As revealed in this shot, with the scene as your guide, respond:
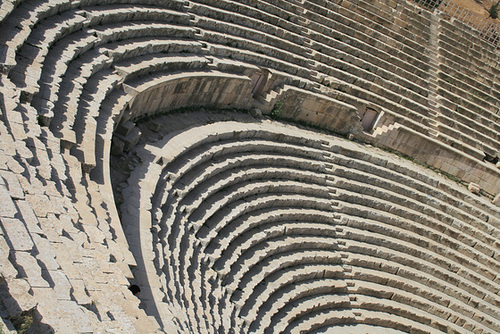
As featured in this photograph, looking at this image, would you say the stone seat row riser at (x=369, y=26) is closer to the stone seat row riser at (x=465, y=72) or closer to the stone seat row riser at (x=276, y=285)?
the stone seat row riser at (x=465, y=72)

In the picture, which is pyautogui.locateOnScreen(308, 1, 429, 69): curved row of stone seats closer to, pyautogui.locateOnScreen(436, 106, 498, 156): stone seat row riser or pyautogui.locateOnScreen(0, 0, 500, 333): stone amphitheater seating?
pyautogui.locateOnScreen(0, 0, 500, 333): stone amphitheater seating

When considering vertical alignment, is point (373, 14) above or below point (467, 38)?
below

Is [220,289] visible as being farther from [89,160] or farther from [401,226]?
[401,226]

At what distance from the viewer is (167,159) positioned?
14195 mm

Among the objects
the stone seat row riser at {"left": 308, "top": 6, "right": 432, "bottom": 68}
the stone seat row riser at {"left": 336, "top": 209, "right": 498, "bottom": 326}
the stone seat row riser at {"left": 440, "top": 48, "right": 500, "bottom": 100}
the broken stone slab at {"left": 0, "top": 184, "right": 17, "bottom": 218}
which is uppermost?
the stone seat row riser at {"left": 440, "top": 48, "right": 500, "bottom": 100}

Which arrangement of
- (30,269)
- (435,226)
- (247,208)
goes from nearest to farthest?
(30,269), (247,208), (435,226)

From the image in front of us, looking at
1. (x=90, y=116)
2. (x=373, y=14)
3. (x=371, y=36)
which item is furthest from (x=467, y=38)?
(x=90, y=116)

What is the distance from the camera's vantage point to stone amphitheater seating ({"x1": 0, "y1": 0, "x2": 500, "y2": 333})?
828 centimetres

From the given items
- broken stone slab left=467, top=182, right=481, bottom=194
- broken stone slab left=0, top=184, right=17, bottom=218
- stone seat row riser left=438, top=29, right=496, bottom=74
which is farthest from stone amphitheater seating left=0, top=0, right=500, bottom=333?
broken stone slab left=467, top=182, right=481, bottom=194

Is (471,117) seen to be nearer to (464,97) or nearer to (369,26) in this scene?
(464,97)

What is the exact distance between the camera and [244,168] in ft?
57.6

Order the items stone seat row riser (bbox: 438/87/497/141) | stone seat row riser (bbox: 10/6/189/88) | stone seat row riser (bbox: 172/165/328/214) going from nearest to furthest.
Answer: stone seat row riser (bbox: 10/6/189/88)
stone seat row riser (bbox: 172/165/328/214)
stone seat row riser (bbox: 438/87/497/141)

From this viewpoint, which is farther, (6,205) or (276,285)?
(276,285)

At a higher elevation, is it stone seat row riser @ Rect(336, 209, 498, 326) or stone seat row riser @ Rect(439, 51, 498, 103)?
stone seat row riser @ Rect(439, 51, 498, 103)
